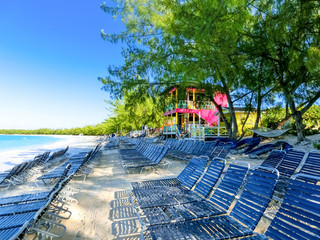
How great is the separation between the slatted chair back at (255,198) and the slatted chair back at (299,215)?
0.20 metres

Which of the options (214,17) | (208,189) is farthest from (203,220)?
(214,17)

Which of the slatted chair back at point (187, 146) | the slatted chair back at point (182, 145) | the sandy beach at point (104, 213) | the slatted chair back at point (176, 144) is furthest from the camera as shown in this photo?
the slatted chair back at point (176, 144)

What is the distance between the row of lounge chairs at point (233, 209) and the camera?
1967 millimetres

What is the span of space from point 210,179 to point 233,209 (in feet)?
2.79

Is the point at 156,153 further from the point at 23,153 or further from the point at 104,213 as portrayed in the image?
the point at 23,153

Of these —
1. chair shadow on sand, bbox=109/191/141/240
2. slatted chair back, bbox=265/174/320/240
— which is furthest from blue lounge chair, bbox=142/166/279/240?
chair shadow on sand, bbox=109/191/141/240

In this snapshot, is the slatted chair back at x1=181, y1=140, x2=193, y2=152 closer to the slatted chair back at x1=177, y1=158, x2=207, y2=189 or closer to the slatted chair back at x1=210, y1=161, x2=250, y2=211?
the slatted chair back at x1=177, y1=158, x2=207, y2=189

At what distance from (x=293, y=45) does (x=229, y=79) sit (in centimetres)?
280

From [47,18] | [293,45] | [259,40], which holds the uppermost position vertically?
[47,18]

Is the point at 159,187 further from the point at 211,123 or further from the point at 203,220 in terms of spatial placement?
the point at 211,123

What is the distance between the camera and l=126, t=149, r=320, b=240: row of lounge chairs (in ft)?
6.45

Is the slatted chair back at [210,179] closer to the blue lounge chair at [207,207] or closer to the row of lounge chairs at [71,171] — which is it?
the blue lounge chair at [207,207]

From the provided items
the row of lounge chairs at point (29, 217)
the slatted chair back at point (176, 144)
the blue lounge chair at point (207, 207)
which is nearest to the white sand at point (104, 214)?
the row of lounge chairs at point (29, 217)

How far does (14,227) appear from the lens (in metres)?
2.46
